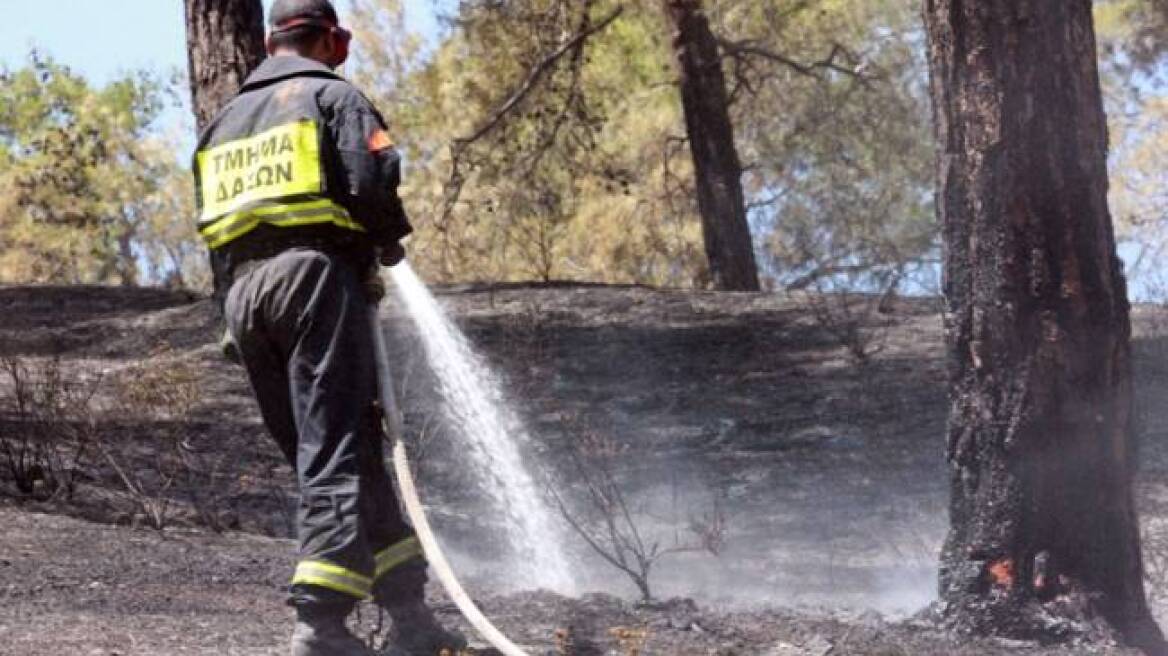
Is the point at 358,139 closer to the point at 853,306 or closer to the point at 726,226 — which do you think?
the point at 853,306

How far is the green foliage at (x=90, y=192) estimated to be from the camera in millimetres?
28594

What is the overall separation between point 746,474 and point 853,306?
153 inches

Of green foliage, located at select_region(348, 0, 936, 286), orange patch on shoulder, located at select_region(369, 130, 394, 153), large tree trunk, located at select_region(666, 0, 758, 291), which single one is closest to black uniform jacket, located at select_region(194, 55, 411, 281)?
orange patch on shoulder, located at select_region(369, 130, 394, 153)

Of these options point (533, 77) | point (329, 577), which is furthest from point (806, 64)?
point (329, 577)

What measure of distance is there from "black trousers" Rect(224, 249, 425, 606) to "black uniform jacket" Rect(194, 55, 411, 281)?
0.17 feet

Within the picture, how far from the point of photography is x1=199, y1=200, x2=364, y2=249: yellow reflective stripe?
181 inches

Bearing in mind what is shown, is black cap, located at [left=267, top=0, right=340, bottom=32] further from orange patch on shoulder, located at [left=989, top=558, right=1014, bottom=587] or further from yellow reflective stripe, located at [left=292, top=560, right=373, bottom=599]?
orange patch on shoulder, located at [left=989, top=558, right=1014, bottom=587]

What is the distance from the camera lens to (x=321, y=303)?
4.60 meters

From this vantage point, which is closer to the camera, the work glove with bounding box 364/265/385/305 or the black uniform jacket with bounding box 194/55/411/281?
the black uniform jacket with bounding box 194/55/411/281

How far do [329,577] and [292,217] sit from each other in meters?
0.88

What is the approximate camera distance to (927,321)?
12070 millimetres

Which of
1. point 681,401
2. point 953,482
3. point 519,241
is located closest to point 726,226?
point 519,241

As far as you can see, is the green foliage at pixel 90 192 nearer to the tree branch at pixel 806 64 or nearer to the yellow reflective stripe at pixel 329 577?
the tree branch at pixel 806 64

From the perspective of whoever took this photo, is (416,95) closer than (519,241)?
No
